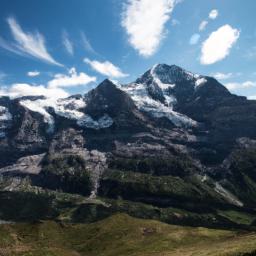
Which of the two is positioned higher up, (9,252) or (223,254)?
(223,254)

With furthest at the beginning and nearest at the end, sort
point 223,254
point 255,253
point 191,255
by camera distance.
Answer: point 191,255 < point 223,254 < point 255,253

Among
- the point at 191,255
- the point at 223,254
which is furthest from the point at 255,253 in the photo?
the point at 191,255

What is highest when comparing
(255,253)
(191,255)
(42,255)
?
(255,253)

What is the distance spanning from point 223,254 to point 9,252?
125m

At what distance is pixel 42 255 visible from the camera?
195625mm

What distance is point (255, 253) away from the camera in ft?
293

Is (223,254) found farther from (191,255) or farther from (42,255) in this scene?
(42,255)

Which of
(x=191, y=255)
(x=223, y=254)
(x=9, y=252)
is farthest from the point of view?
(x=9, y=252)

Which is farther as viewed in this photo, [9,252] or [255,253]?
[9,252]

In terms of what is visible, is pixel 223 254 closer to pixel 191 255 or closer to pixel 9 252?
pixel 191 255

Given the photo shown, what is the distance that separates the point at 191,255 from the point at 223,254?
3284 centimetres

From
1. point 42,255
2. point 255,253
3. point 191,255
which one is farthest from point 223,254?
point 42,255

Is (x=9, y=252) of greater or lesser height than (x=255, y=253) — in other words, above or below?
below

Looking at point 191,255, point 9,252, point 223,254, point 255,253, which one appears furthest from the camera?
point 9,252
